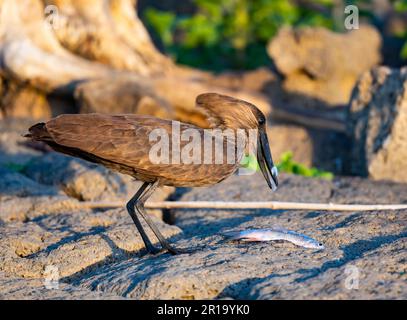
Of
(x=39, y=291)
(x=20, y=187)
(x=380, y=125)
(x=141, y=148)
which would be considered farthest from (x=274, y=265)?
(x=380, y=125)

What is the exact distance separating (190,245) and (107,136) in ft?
3.13

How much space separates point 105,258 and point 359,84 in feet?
15.9

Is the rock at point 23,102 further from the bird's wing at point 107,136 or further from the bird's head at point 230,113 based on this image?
the bird's wing at point 107,136

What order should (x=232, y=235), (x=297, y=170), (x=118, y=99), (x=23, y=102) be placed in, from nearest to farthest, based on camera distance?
(x=232, y=235)
(x=297, y=170)
(x=118, y=99)
(x=23, y=102)

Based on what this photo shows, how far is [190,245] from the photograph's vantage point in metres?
5.60

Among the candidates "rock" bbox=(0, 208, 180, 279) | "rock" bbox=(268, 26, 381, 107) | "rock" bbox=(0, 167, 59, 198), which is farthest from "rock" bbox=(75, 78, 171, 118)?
"rock" bbox=(0, 208, 180, 279)

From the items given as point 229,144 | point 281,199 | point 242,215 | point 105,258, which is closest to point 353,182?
point 281,199

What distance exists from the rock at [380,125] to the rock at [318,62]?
9.21ft

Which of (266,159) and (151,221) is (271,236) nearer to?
→ (151,221)

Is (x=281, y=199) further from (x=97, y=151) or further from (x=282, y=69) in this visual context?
(x=282, y=69)

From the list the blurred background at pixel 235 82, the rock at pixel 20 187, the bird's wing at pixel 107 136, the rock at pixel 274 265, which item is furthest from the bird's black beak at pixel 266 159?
the blurred background at pixel 235 82

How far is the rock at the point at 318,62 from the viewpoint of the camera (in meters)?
12.2

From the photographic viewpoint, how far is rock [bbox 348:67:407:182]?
8492mm

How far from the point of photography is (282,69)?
12.3 m
